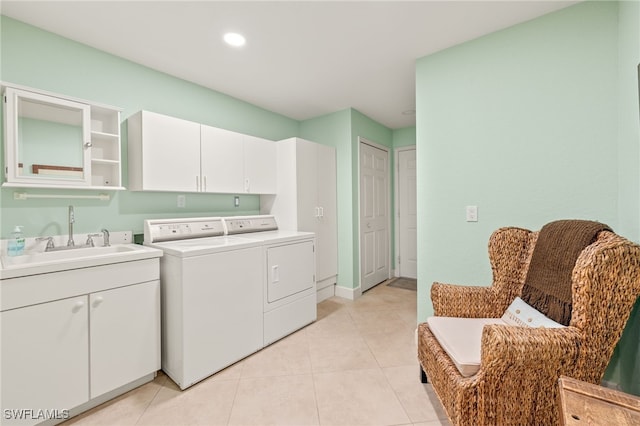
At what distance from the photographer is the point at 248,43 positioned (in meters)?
2.00

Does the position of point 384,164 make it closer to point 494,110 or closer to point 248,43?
point 494,110

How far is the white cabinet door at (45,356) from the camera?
4.20ft

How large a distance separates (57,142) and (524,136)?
324cm

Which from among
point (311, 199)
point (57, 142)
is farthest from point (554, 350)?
point (57, 142)

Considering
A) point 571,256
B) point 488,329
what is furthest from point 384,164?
point 488,329

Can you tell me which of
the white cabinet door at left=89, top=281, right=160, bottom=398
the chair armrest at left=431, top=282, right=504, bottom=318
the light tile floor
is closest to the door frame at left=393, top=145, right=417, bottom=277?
the light tile floor

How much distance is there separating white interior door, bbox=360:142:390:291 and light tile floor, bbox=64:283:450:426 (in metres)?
1.38

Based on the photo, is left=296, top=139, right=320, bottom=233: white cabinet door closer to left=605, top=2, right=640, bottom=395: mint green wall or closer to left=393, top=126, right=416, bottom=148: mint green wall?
left=393, top=126, right=416, bottom=148: mint green wall

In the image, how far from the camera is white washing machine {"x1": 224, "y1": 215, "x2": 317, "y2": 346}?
2254 mm

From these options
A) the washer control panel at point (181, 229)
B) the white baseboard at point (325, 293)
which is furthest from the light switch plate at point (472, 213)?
the washer control panel at point (181, 229)

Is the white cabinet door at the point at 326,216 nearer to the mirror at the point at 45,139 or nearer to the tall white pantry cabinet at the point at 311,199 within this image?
the tall white pantry cabinet at the point at 311,199

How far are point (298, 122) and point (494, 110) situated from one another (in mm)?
2569

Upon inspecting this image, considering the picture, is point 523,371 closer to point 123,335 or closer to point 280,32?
point 123,335

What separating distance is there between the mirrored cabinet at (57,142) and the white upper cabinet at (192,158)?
0.17 m
